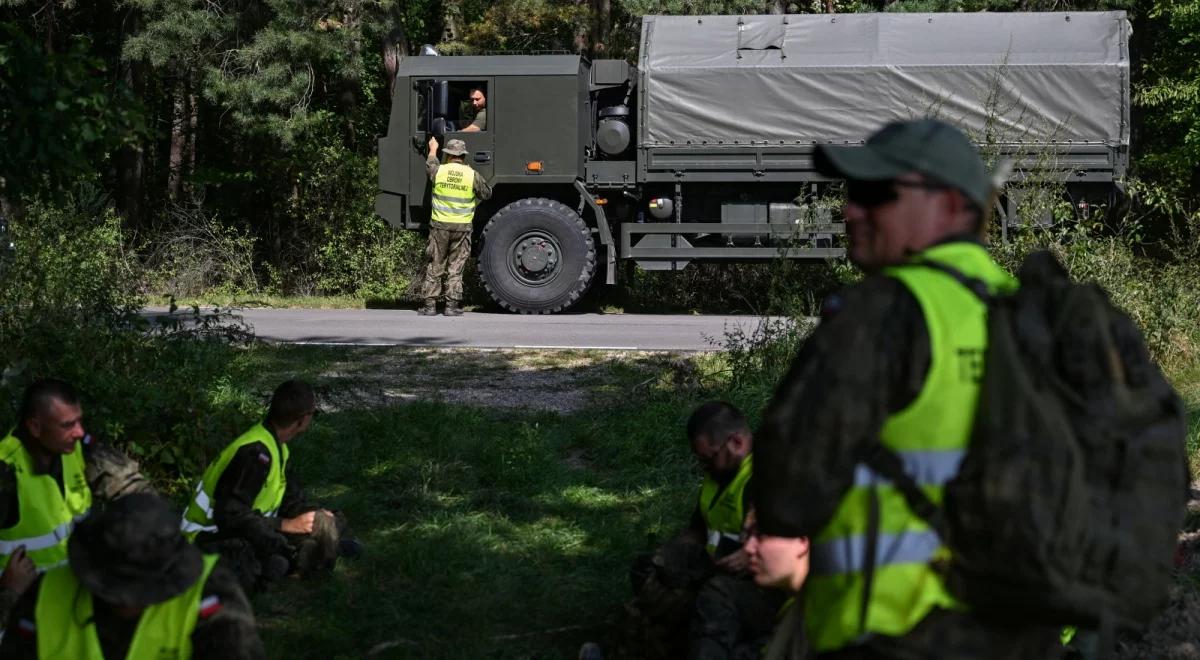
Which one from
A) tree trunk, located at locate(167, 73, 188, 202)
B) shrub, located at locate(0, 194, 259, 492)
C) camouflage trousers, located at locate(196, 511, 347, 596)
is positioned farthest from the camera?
tree trunk, located at locate(167, 73, 188, 202)

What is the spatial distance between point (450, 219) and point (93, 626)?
12703 millimetres

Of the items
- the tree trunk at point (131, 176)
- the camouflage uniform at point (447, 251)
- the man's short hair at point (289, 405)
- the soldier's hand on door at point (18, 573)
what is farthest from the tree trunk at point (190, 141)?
the soldier's hand on door at point (18, 573)

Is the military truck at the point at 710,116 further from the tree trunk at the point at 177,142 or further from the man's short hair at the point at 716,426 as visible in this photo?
the man's short hair at the point at 716,426

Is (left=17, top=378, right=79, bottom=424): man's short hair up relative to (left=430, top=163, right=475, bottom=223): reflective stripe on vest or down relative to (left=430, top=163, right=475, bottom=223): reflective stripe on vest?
down

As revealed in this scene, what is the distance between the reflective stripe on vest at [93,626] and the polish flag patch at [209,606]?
0.04ft

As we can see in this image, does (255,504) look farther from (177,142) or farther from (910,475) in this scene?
(177,142)

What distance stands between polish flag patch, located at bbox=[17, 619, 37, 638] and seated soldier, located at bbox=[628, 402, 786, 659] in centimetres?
199

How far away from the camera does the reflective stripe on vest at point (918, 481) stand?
2359 millimetres

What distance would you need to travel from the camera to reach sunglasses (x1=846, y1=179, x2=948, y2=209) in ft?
8.05

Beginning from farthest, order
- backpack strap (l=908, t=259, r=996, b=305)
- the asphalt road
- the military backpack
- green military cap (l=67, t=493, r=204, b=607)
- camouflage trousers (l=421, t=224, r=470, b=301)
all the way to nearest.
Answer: camouflage trousers (l=421, t=224, r=470, b=301) → the asphalt road → green military cap (l=67, t=493, r=204, b=607) → backpack strap (l=908, t=259, r=996, b=305) → the military backpack

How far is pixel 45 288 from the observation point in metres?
7.45

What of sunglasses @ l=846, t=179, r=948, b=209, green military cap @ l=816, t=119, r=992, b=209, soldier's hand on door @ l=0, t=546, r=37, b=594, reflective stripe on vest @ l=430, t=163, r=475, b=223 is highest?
reflective stripe on vest @ l=430, t=163, r=475, b=223

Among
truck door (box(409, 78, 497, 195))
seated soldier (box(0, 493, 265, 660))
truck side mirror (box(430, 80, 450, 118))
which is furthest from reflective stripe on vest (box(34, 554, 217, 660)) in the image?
truck side mirror (box(430, 80, 450, 118))

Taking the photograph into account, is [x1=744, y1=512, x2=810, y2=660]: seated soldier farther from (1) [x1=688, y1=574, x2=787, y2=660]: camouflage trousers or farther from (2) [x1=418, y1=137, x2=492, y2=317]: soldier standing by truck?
(2) [x1=418, y1=137, x2=492, y2=317]: soldier standing by truck
